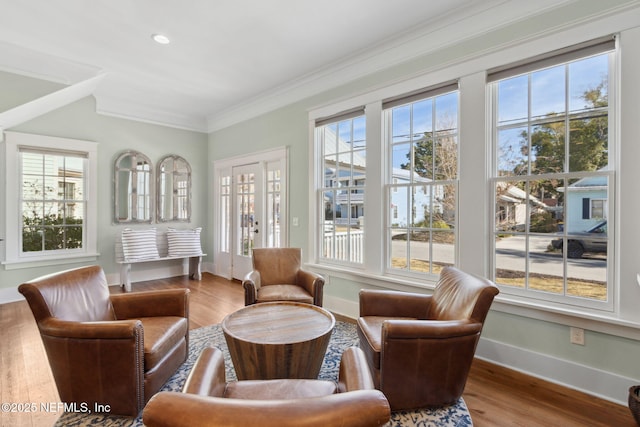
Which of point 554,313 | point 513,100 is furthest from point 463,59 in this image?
point 554,313

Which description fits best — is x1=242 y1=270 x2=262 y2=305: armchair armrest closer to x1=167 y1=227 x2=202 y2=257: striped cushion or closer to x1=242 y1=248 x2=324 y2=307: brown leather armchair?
x1=242 y1=248 x2=324 y2=307: brown leather armchair

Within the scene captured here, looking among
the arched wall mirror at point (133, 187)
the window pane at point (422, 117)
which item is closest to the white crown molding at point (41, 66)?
the arched wall mirror at point (133, 187)

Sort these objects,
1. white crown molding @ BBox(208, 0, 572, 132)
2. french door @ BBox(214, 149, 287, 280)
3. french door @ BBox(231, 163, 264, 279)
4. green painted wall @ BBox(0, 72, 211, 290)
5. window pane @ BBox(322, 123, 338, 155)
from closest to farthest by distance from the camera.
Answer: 1. white crown molding @ BBox(208, 0, 572, 132)
2. green painted wall @ BBox(0, 72, 211, 290)
3. window pane @ BBox(322, 123, 338, 155)
4. french door @ BBox(214, 149, 287, 280)
5. french door @ BBox(231, 163, 264, 279)

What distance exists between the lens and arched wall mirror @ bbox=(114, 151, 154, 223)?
5.05 m

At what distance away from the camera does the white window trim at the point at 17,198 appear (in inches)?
160

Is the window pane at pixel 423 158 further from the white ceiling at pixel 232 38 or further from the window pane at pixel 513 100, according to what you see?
the white ceiling at pixel 232 38

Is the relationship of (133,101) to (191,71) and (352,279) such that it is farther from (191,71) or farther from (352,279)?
(352,279)

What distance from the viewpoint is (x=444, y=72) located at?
285cm

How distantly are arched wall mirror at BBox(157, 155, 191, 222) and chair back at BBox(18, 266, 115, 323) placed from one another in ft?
11.3

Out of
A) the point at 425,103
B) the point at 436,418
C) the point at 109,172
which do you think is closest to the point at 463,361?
the point at 436,418

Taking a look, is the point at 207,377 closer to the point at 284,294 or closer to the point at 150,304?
the point at 150,304

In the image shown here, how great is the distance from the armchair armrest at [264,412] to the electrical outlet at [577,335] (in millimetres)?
2166

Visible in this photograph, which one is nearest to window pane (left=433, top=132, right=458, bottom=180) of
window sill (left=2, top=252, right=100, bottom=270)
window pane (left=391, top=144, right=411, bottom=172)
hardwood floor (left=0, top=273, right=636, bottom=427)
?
window pane (left=391, top=144, right=411, bottom=172)

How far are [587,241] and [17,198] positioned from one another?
20.3ft
